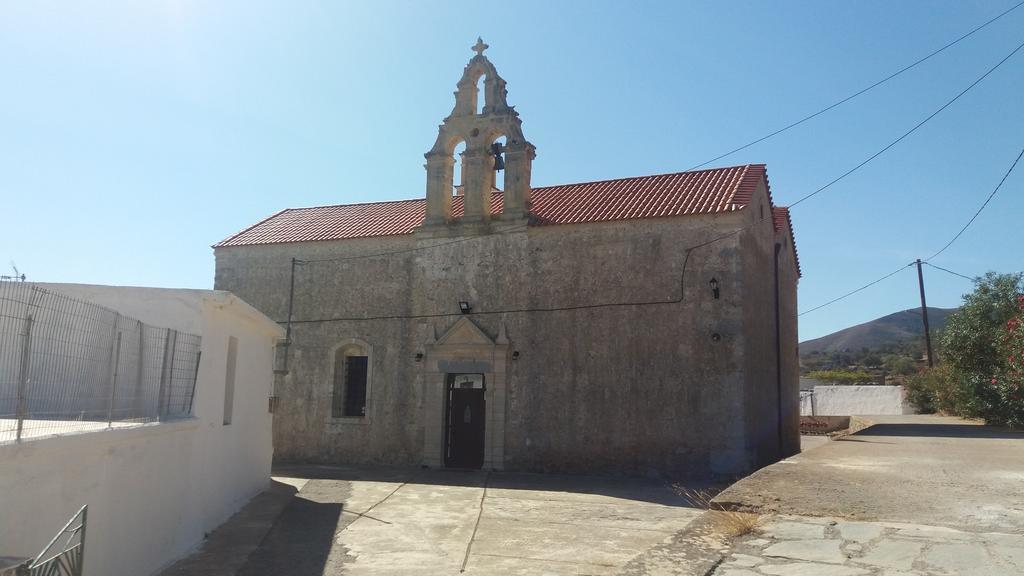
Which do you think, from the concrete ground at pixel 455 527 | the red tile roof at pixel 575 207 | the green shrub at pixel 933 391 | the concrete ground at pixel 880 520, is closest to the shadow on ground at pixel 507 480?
the concrete ground at pixel 455 527

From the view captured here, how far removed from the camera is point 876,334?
4181 inches

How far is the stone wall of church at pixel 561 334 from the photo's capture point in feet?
50.7

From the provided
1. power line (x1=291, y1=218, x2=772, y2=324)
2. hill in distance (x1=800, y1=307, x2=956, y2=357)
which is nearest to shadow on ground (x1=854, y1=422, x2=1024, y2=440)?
power line (x1=291, y1=218, x2=772, y2=324)

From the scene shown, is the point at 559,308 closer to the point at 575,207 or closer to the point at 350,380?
the point at 575,207

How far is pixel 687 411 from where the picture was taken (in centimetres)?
1546

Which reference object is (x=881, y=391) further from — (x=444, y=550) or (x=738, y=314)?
(x=444, y=550)

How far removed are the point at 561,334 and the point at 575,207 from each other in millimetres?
3174

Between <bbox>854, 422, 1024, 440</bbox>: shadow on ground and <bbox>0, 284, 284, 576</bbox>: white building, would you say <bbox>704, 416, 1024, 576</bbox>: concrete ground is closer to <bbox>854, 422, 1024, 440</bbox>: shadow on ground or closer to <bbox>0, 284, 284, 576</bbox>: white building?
<bbox>0, 284, 284, 576</bbox>: white building

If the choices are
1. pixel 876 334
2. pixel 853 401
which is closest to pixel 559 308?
pixel 853 401

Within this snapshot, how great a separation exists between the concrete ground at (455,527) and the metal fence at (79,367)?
6.30ft

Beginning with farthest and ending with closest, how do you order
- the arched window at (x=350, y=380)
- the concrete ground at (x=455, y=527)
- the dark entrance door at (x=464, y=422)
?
1. the arched window at (x=350, y=380)
2. the dark entrance door at (x=464, y=422)
3. the concrete ground at (x=455, y=527)

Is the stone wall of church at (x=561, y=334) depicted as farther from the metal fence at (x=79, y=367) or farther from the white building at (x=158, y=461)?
the metal fence at (x=79, y=367)

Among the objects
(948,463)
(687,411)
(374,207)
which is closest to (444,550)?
(948,463)

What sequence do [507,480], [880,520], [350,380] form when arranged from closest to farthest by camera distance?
[880,520], [507,480], [350,380]
